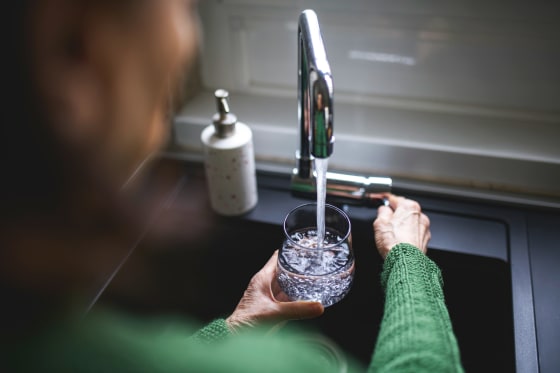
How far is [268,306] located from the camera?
0.81 metres

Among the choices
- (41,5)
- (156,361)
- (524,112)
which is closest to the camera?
(41,5)

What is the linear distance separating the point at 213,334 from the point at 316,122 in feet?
1.13

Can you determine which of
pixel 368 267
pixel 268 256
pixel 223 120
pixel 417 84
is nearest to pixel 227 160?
pixel 223 120

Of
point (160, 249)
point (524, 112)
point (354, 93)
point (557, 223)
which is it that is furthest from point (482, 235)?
point (160, 249)

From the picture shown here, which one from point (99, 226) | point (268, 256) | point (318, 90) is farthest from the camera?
point (268, 256)

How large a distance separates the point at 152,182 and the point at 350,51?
0.48 meters

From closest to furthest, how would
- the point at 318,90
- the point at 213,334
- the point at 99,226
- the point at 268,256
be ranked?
the point at 318,90 → the point at 213,334 → the point at 99,226 → the point at 268,256

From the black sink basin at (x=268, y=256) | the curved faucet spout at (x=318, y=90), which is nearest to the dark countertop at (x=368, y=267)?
the black sink basin at (x=268, y=256)

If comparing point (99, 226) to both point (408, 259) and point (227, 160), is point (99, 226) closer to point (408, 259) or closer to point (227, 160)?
point (227, 160)

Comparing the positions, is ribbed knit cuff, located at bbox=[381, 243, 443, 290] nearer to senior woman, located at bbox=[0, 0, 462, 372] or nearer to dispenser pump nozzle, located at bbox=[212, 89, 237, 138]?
senior woman, located at bbox=[0, 0, 462, 372]

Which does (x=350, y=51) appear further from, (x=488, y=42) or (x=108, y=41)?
(x=108, y=41)

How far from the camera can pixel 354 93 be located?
111 cm

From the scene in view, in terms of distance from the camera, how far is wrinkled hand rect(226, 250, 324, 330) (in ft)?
2.52

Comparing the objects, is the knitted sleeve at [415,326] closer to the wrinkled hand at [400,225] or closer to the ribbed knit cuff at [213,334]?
the wrinkled hand at [400,225]
